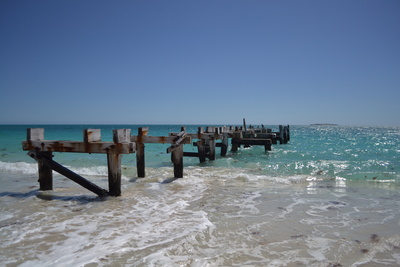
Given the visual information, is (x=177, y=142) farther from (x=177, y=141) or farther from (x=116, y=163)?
(x=116, y=163)

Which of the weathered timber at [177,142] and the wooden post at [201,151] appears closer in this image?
the weathered timber at [177,142]

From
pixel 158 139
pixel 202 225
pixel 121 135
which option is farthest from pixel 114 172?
pixel 202 225

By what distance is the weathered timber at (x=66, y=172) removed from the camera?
6742mm

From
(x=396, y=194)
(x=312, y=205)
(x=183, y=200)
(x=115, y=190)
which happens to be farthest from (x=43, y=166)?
(x=396, y=194)

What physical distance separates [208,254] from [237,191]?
410cm

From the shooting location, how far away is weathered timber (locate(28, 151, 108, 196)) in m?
6.74

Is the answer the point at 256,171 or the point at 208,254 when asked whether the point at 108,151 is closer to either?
the point at 208,254

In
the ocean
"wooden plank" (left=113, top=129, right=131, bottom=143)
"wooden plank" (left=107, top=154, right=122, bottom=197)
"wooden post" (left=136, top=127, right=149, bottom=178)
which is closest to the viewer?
the ocean

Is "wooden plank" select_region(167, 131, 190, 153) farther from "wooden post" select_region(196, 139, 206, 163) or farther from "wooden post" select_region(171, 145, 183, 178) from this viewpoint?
"wooden post" select_region(196, 139, 206, 163)

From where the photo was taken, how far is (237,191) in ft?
25.7

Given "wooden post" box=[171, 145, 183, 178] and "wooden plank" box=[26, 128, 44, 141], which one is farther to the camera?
"wooden post" box=[171, 145, 183, 178]

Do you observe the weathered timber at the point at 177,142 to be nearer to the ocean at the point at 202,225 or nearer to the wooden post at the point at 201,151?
the ocean at the point at 202,225

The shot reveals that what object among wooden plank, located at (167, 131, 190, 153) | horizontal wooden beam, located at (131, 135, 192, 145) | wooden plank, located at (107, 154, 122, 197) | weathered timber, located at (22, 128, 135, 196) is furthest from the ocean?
horizontal wooden beam, located at (131, 135, 192, 145)

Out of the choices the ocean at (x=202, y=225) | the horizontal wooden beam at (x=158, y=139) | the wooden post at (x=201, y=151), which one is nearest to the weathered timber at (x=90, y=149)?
the ocean at (x=202, y=225)
